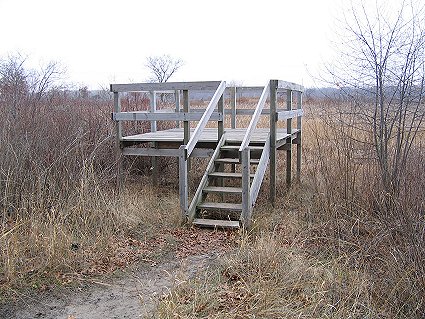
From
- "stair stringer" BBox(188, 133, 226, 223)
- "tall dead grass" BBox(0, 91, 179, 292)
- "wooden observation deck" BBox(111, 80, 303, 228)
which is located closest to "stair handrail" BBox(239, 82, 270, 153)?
"wooden observation deck" BBox(111, 80, 303, 228)

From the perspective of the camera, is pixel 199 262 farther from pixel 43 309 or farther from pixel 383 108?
pixel 383 108

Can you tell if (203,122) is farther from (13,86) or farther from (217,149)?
(13,86)

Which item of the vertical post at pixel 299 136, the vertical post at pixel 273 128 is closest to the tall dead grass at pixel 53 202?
the vertical post at pixel 273 128

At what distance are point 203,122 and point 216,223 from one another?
166cm

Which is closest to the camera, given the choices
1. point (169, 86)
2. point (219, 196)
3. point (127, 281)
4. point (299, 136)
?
point (127, 281)

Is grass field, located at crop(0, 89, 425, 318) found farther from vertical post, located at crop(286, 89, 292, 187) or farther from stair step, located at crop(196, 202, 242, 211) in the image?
vertical post, located at crop(286, 89, 292, 187)

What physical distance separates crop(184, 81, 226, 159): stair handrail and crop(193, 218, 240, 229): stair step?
1029 mm

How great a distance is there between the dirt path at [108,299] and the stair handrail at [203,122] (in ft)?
7.31

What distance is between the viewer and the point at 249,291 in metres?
4.39

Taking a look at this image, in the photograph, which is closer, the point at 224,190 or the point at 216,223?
the point at 216,223

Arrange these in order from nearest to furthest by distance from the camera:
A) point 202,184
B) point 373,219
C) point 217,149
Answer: point 373,219 → point 202,184 → point 217,149

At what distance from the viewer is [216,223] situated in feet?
22.8

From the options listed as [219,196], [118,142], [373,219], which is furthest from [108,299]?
[118,142]

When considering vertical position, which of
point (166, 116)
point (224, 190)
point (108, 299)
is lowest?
point (108, 299)
